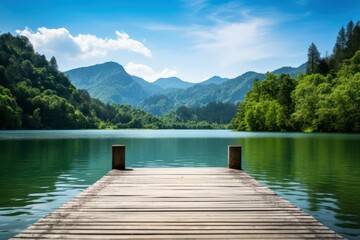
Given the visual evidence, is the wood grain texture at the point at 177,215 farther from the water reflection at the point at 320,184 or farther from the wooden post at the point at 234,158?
the wooden post at the point at 234,158

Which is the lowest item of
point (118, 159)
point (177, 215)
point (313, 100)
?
point (177, 215)

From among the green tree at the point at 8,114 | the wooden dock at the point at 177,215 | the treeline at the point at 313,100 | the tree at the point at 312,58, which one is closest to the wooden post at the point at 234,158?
the wooden dock at the point at 177,215

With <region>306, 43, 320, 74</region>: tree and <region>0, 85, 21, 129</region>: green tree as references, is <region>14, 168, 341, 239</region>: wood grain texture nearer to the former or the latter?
<region>0, 85, 21, 129</region>: green tree

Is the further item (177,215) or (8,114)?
(8,114)

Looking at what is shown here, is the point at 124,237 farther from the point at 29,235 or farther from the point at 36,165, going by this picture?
the point at 36,165

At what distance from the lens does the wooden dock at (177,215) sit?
733cm

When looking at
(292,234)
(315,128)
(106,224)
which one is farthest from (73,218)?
(315,128)

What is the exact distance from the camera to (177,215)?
8836 millimetres

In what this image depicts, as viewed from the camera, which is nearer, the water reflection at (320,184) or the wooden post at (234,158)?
the water reflection at (320,184)

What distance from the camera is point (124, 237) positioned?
23.5 ft

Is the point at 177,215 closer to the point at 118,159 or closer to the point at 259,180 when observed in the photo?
the point at 118,159

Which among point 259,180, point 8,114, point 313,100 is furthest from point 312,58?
point 259,180

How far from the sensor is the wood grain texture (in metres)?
7.33

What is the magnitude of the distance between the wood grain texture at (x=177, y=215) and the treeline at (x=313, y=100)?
342ft
